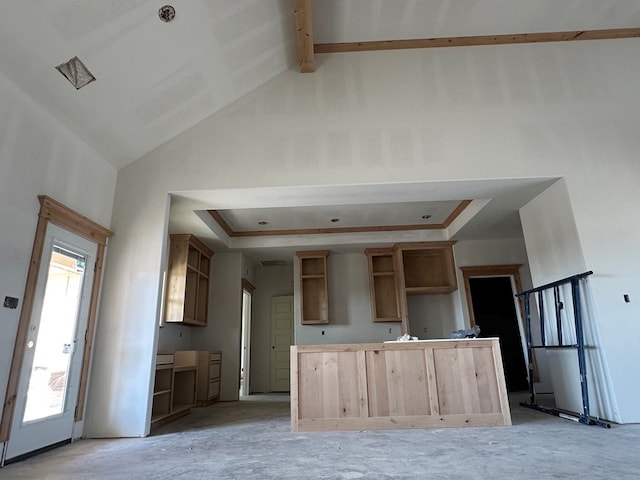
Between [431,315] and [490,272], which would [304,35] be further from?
[431,315]

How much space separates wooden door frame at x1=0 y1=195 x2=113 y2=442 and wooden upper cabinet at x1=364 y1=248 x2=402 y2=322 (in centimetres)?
484

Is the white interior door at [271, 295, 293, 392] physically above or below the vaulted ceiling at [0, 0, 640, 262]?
below

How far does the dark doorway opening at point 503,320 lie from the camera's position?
661cm

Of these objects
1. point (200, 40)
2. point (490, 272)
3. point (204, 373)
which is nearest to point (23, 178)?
point (200, 40)

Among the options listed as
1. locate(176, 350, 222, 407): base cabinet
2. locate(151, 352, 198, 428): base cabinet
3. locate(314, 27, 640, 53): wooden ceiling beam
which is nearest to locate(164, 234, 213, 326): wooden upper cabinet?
locate(176, 350, 222, 407): base cabinet

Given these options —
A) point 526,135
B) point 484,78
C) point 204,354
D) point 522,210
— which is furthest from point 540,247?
point 204,354

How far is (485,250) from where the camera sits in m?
7.02

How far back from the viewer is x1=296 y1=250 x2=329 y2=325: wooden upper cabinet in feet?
24.3

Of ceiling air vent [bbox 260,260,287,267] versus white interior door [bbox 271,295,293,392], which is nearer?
white interior door [bbox 271,295,293,392]

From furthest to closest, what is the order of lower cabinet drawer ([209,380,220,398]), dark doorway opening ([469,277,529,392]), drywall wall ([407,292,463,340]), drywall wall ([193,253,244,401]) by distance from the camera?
drywall wall ([407,292,463,340]) < drywall wall ([193,253,244,401]) < dark doorway opening ([469,277,529,392]) < lower cabinet drawer ([209,380,220,398])

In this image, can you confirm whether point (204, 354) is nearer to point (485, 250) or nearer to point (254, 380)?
point (254, 380)

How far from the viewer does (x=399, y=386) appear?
3.86m

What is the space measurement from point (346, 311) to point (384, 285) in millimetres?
947

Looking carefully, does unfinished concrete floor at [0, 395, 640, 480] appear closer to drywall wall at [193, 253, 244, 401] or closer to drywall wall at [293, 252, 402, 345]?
drywall wall at [193, 253, 244, 401]
